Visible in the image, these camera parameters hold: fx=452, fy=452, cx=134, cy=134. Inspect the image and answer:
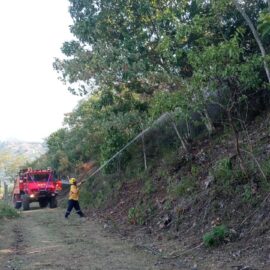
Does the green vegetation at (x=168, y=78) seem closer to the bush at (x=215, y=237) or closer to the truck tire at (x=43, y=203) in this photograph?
the bush at (x=215, y=237)

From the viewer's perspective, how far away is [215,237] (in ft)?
31.0

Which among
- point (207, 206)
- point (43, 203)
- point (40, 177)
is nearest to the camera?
point (207, 206)

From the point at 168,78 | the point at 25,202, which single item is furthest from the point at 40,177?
the point at 168,78

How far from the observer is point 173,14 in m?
13.9

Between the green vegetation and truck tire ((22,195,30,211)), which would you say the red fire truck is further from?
the green vegetation

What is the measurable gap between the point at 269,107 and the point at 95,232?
7.64 meters

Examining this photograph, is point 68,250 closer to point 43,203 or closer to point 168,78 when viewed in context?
point 168,78

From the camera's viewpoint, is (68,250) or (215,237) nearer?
(215,237)

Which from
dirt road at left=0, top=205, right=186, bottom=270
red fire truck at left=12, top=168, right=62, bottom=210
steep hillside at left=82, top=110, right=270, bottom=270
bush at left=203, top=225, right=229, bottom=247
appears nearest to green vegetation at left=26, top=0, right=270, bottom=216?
steep hillside at left=82, top=110, right=270, bottom=270

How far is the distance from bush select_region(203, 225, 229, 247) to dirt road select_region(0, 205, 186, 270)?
3.79 ft

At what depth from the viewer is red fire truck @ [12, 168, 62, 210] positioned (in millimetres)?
25797

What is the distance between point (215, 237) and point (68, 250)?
11.0ft

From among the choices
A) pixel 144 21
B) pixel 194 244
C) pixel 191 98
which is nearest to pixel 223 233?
pixel 194 244

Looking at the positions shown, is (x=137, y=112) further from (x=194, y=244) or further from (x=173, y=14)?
(x=194, y=244)
